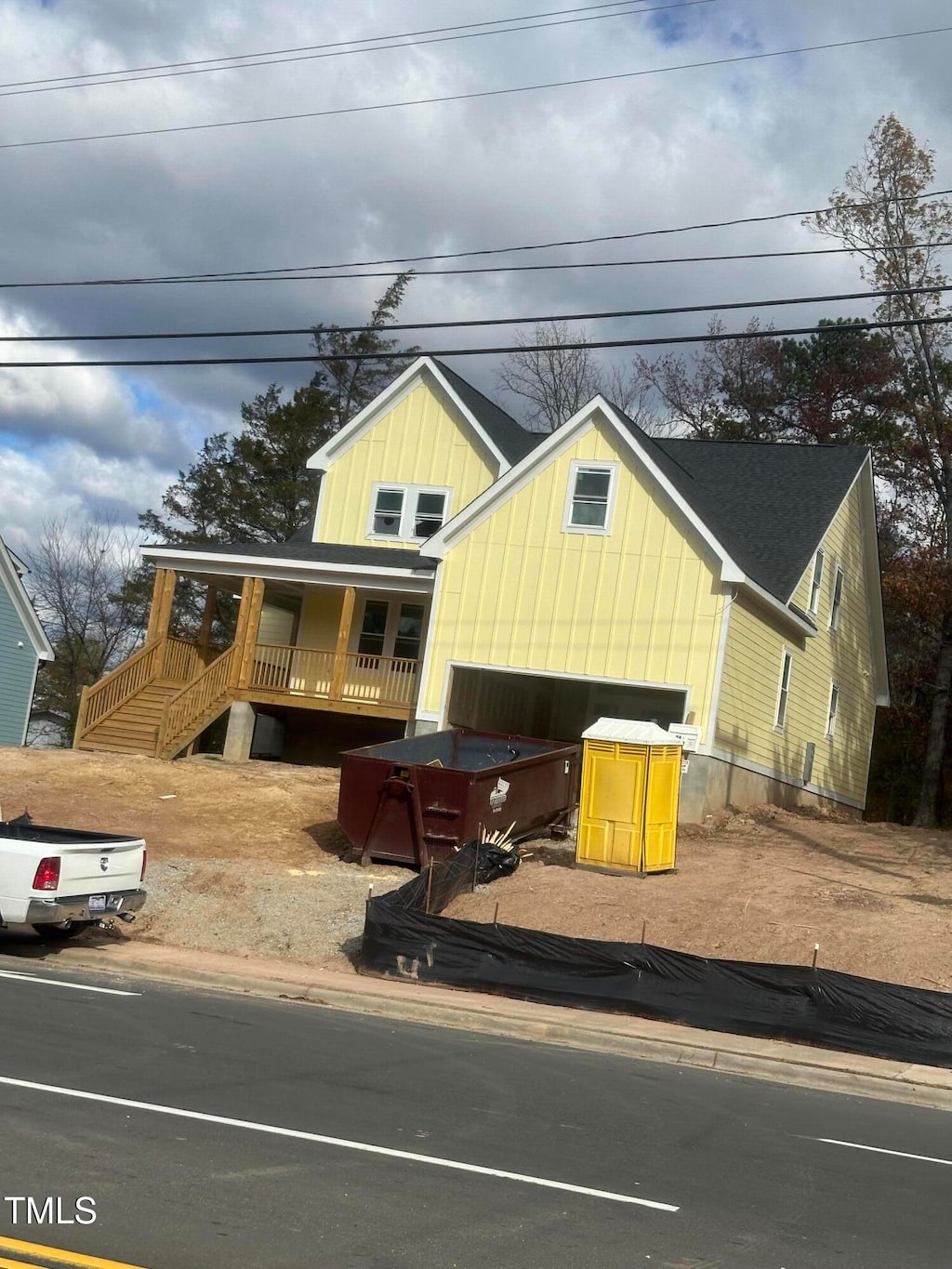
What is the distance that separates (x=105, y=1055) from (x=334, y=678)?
1859cm

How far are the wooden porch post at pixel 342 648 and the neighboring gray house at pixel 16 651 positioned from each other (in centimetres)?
1315

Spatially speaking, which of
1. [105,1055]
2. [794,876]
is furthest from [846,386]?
[105,1055]

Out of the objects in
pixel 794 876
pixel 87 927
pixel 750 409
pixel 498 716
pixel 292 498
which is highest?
pixel 750 409

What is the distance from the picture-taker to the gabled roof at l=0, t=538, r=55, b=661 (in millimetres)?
36094

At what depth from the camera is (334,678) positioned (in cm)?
2758

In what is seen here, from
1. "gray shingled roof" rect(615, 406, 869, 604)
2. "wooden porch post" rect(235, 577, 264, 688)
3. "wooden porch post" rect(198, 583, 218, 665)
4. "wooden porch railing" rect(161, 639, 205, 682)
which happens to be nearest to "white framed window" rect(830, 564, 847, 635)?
"gray shingled roof" rect(615, 406, 869, 604)

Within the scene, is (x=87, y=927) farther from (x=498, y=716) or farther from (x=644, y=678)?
(x=498, y=716)

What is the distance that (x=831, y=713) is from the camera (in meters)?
32.9

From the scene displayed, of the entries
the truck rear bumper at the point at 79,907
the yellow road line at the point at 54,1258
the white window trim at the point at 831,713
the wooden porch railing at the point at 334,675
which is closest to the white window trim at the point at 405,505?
the wooden porch railing at the point at 334,675

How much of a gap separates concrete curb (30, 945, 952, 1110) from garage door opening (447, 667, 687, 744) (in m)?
11.3

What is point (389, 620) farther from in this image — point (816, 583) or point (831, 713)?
point (831, 713)

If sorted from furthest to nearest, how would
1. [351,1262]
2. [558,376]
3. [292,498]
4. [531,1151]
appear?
[292,498] → [558,376] → [531,1151] → [351,1262]

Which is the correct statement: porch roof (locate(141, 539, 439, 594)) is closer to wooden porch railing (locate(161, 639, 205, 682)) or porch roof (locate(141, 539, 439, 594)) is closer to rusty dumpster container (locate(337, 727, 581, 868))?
wooden porch railing (locate(161, 639, 205, 682))

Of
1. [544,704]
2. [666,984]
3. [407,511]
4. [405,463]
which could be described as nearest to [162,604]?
[407,511]
